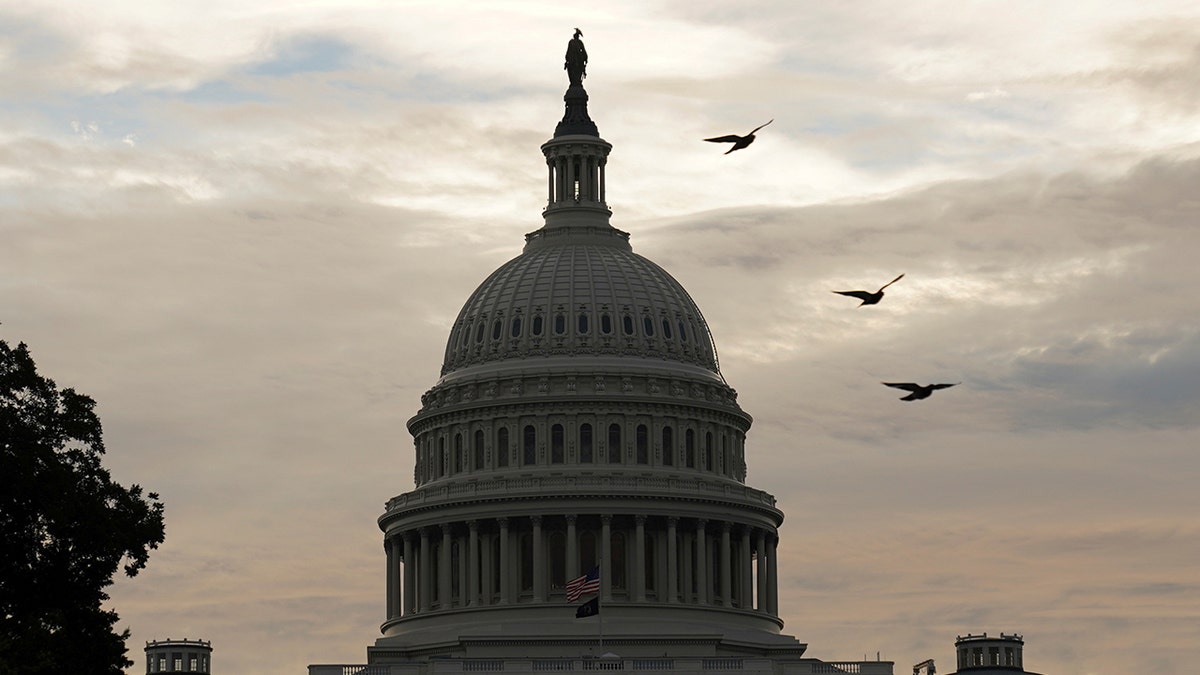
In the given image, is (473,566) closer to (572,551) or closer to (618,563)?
(572,551)

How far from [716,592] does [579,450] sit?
1215 cm

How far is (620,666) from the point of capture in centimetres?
17888

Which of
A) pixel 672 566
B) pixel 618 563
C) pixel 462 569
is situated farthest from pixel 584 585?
pixel 462 569

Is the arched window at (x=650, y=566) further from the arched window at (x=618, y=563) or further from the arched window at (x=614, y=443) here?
the arched window at (x=614, y=443)

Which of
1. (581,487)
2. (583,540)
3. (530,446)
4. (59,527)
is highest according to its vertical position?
(530,446)

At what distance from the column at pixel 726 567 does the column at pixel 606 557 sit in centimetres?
735

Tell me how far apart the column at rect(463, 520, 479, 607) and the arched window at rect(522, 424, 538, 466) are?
207 inches

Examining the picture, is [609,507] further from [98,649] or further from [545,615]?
[98,649]

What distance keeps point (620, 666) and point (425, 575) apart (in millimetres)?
23043

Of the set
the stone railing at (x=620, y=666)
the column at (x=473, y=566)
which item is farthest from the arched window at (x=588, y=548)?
the stone railing at (x=620, y=666)

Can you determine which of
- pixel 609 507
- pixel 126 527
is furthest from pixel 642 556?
pixel 126 527

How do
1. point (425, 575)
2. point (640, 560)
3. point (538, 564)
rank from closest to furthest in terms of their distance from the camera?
1. point (640, 560)
2. point (538, 564)
3. point (425, 575)

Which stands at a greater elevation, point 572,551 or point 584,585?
point 572,551

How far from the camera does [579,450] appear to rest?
198 metres
